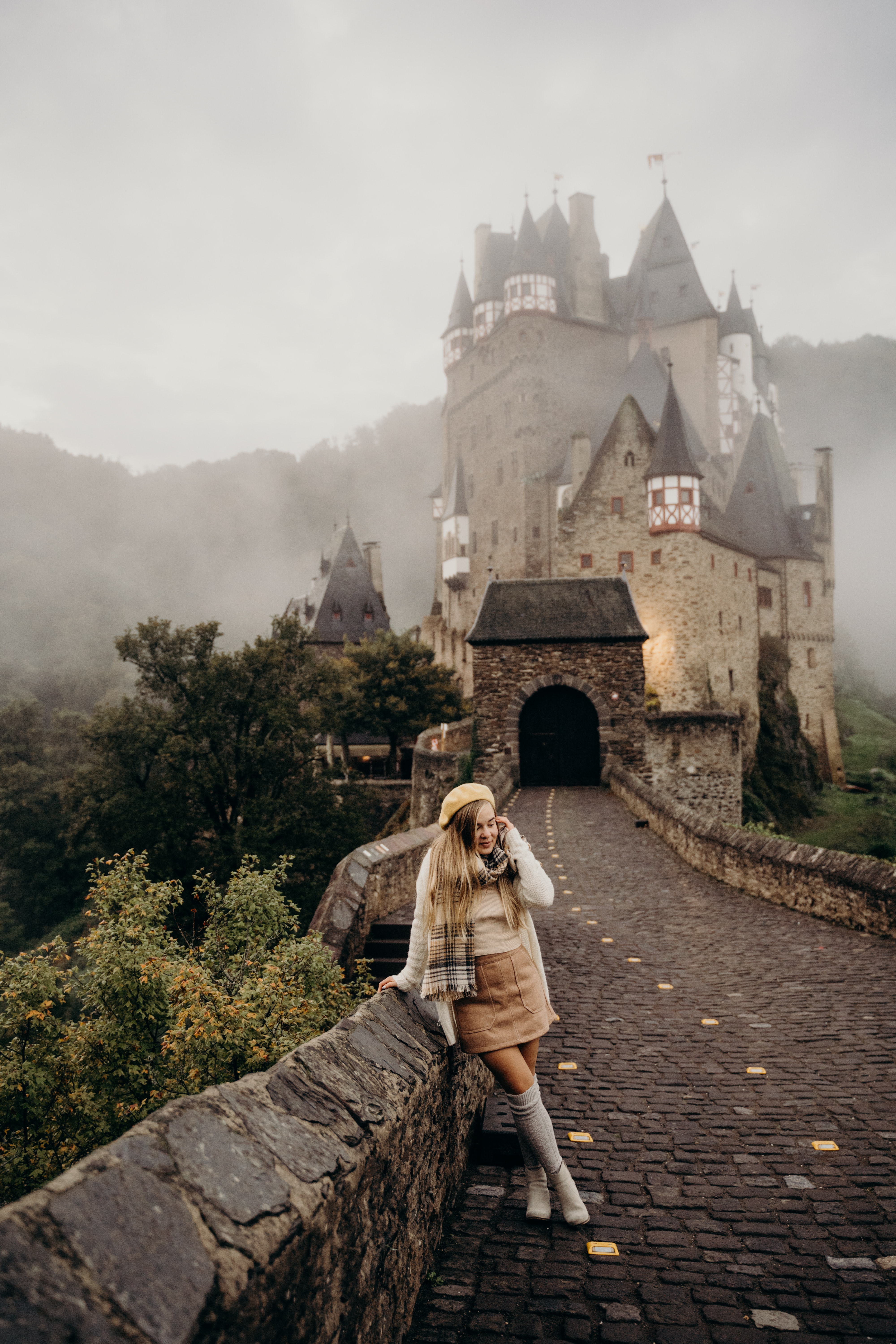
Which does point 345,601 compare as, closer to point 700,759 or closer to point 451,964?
point 700,759

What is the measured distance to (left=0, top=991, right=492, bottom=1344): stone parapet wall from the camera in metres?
1.51

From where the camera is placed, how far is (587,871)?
1190 cm

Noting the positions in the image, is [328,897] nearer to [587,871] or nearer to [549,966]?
[549,966]

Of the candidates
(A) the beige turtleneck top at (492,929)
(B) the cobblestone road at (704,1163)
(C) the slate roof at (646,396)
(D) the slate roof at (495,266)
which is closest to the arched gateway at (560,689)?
(B) the cobblestone road at (704,1163)

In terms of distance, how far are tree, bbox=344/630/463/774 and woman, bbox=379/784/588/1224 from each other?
35353 millimetres

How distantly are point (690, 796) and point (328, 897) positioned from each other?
750 inches

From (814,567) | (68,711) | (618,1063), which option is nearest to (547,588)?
(618,1063)

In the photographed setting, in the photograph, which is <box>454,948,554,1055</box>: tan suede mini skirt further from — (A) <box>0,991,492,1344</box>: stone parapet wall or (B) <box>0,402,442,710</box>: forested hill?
(B) <box>0,402,442,710</box>: forested hill

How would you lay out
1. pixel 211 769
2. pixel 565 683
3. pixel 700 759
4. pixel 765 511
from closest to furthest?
pixel 565 683 < pixel 700 759 < pixel 211 769 < pixel 765 511

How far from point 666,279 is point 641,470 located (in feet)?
73.2

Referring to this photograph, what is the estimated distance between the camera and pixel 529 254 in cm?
5191

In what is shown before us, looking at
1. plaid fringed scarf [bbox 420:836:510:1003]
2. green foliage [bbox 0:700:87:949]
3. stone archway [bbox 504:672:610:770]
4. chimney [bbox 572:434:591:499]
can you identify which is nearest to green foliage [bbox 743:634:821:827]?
chimney [bbox 572:434:591:499]

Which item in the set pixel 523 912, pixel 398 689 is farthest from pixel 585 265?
pixel 523 912

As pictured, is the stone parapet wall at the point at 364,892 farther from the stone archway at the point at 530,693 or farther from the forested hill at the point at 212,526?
the forested hill at the point at 212,526
